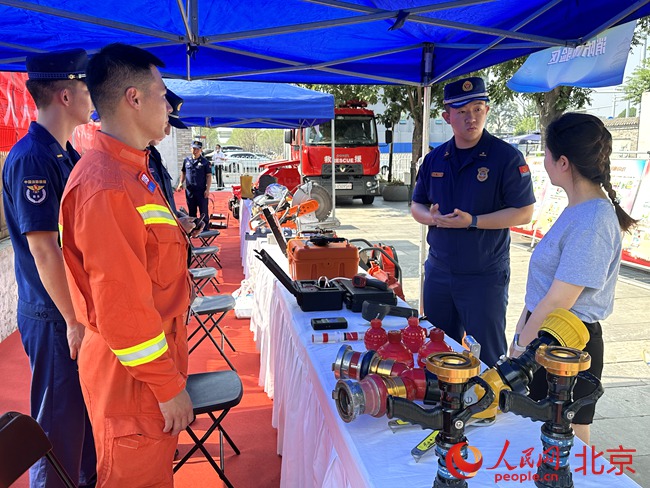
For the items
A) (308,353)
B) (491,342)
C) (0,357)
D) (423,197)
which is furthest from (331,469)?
(0,357)

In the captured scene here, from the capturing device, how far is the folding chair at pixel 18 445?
1.34m

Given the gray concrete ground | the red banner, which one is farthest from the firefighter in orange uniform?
the red banner

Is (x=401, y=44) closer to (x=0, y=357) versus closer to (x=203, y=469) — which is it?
(x=203, y=469)

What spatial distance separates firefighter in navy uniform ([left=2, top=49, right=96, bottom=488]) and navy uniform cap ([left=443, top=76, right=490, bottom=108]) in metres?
1.75

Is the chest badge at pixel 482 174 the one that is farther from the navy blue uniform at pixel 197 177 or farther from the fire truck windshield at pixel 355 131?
the fire truck windshield at pixel 355 131

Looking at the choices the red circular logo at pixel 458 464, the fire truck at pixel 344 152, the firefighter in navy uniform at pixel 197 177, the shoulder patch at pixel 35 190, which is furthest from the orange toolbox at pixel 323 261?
the fire truck at pixel 344 152

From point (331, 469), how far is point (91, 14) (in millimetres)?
2630

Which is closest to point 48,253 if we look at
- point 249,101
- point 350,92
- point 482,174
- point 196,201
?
point 482,174

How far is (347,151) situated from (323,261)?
12.5 meters

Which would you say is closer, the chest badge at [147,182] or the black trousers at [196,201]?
the chest badge at [147,182]

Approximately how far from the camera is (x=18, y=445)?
139cm

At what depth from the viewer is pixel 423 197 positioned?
301cm

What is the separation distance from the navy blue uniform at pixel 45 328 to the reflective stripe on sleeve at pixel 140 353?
814 millimetres

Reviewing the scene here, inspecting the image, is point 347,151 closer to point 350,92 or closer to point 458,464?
point 350,92
